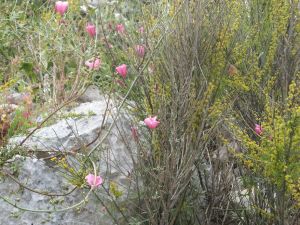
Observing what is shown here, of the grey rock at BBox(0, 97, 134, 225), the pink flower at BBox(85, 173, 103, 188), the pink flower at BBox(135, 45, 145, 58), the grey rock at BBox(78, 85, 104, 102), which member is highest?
the pink flower at BBox(135, 45, 145, 58)

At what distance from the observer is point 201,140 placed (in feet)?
11.0

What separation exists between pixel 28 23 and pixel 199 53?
3.37 meters

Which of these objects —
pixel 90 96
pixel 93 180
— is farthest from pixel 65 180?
pixel 90 96

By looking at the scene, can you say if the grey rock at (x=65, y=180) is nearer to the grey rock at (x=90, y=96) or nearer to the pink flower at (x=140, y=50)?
the pink flower at (x=140, y=50)

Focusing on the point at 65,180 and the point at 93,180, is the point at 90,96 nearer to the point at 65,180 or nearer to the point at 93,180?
the point at 65,180

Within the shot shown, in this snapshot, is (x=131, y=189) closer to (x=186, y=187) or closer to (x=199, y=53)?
(x=186, y=187)

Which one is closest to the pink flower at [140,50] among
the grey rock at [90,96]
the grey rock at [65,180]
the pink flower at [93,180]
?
the grey rock at [65,180]

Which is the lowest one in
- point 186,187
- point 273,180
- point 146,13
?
point 186,187

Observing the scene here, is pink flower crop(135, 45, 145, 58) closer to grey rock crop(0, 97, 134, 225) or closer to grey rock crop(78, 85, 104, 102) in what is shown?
grey rock crop(0, 97, 134, 225)

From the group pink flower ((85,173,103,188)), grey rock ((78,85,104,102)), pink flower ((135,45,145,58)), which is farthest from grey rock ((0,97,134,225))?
grey rock ((78,85,104,102))

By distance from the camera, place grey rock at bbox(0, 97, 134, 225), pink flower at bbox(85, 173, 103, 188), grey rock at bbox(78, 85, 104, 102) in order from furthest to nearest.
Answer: grey rock at bbox(78, 85, 104, 102) < grey rock at bbox(0, 97, 134, 225) < pink flower at bbox(85, 173, 103, 188)

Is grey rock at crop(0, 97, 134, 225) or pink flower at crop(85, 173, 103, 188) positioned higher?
pink flower at crop(85, 173, 103, 188)

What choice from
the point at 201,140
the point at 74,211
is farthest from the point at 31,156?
the point at 201,140

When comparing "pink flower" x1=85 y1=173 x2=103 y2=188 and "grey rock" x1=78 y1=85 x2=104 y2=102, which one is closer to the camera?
"pink flower" x1=85 y1=173 x2=103 y2=188
